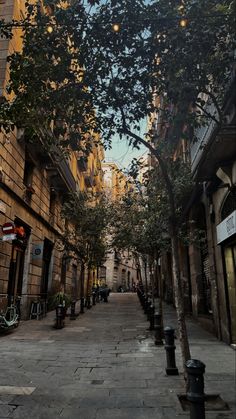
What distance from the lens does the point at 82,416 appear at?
201 inches

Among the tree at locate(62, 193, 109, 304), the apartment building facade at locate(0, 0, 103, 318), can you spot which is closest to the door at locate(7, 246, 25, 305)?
the apartment building facade at locate(0, 0, 103, 318)

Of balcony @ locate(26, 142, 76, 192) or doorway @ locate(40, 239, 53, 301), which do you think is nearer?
balcony @ locate(26, 142, 76, 192)

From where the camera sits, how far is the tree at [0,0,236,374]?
6.55m

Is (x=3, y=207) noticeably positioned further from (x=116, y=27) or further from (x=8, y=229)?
(x=116, y=27)

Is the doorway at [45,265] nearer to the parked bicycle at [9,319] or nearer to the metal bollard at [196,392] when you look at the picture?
the parked bicycle at [9,319]

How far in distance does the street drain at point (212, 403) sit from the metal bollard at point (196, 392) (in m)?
1.49

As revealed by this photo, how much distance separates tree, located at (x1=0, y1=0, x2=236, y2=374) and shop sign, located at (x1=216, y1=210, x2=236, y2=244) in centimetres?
288

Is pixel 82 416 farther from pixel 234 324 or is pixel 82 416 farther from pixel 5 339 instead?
pixel 5 339

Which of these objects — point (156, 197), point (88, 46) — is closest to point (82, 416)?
point (88, 46)

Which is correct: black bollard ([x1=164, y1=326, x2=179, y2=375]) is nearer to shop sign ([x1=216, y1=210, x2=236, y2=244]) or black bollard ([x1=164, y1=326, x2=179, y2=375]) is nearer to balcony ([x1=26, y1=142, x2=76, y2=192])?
shop sign ([x1=216, y1=210, x2=236, y2=244])

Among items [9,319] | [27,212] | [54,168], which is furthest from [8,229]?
[54,168]

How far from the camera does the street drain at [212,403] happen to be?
17.6 feet

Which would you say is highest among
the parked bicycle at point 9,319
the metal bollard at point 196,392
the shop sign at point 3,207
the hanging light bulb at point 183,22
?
the hanging light bulb at point 183,22

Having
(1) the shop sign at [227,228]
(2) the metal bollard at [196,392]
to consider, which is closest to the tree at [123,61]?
(2) the metal bollard at [196,392]
